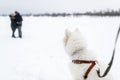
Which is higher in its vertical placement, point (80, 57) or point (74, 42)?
point (74, 42)

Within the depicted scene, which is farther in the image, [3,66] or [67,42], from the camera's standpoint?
[3,66]

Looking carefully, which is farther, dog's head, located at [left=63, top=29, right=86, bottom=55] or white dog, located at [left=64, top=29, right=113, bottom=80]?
dog's head, located at [left=63, top=29, right=86, bottom=55]

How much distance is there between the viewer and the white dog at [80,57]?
4.78 meters

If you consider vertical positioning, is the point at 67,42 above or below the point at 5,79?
above

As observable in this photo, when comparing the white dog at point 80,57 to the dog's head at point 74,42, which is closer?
the white dog at point 80,57

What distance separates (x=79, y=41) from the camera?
517 centimetres

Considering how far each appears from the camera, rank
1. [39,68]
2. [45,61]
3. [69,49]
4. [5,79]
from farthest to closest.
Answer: [45,61], [39,68], [5,79], [69,49]

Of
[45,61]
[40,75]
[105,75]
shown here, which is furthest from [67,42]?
[45,61]

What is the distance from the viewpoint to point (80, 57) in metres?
5.18

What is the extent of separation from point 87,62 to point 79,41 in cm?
42

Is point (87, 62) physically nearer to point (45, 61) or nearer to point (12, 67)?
point (12, 67)

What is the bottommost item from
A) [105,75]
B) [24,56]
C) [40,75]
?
[24,56]

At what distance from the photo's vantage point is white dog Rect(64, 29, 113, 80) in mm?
4777

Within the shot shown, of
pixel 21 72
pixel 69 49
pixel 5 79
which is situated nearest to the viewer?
pixel 69 49
